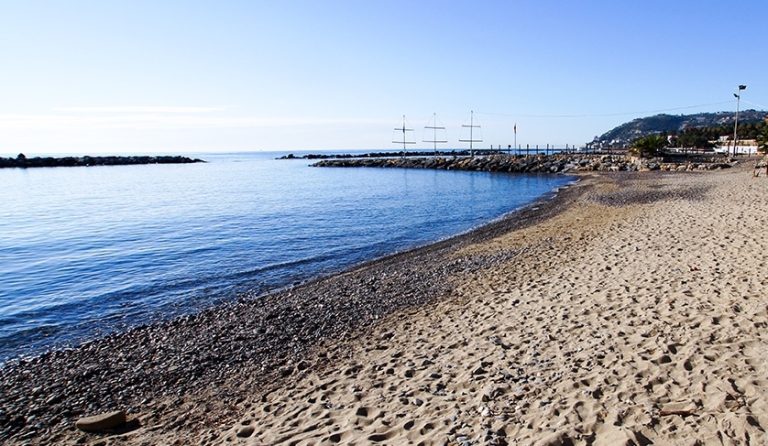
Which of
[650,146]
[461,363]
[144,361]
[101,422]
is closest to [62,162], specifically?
[144,361]

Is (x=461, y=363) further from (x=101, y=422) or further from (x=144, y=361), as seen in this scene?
(x=144, y=361)

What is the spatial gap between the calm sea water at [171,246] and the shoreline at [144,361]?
0.97 m

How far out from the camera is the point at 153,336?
9.12m

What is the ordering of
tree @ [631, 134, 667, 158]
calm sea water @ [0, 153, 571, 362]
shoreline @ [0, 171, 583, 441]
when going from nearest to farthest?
shoreline @ [0, 171, 583, 441] < calm sea water @ [0, 153, 571, 362] < tree @ [631, 134, 667, 158]

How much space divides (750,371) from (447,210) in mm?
24575

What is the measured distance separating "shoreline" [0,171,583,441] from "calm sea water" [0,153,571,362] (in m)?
0.97

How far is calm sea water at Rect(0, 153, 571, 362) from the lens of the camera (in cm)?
1118

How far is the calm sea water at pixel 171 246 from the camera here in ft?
36.7

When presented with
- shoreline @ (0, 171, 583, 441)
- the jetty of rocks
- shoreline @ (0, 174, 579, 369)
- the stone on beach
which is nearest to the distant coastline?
the jetty of rocks

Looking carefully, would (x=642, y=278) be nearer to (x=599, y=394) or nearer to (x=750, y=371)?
(x=750, y=371)

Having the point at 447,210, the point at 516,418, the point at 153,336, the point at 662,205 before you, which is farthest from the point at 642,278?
the point at 447,210

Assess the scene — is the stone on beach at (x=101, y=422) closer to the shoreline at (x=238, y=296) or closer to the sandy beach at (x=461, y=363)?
the sandy beach at (x=461, y=363)

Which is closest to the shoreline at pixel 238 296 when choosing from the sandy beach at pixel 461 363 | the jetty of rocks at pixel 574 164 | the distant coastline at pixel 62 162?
the sandy beach at pixel 461 363

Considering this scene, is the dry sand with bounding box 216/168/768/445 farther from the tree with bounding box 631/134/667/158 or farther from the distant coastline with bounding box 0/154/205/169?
the distant coastline with bounding box 0/154/205/169
